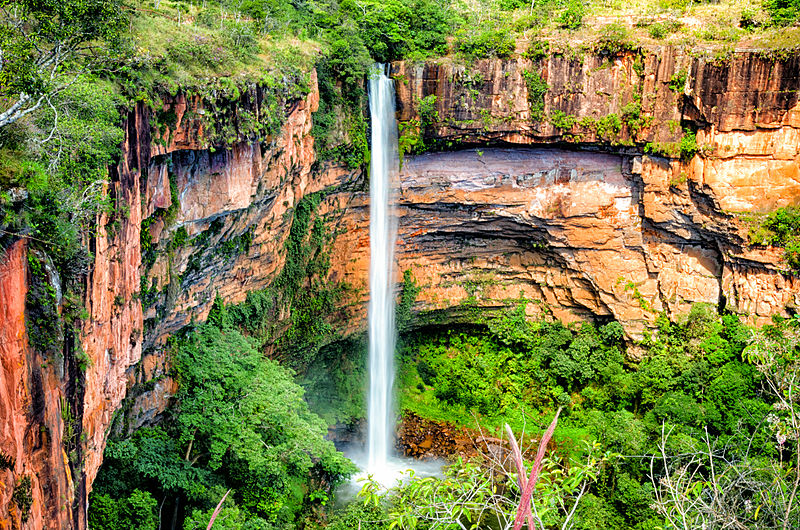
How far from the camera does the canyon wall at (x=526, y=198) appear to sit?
1245cm

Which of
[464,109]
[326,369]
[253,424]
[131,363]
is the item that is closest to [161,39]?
[131,363]

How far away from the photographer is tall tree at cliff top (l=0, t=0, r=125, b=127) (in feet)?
22.7

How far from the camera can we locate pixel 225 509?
11.6 meters

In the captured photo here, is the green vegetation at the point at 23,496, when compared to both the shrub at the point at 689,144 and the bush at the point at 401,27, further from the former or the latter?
the shrub at the point at 689,144

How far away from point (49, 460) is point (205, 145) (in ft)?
20.2

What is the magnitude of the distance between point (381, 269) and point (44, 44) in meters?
12.5

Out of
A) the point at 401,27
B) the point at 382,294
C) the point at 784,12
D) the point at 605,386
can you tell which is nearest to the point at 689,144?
the point at 784,12

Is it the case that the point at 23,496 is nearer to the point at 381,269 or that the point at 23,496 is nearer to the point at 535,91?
the point at 381,269

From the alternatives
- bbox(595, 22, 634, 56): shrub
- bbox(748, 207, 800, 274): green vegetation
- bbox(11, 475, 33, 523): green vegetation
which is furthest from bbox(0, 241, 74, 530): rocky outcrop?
bbox(748, 207, 800, 274): green vegetation

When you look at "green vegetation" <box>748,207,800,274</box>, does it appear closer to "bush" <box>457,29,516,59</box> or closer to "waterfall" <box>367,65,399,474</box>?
"bush" <box>457,29,516,59</box>

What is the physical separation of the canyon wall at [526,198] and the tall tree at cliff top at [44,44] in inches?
95.7

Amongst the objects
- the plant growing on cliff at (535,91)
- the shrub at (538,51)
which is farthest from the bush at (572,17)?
the plant growing on cliff at (535,91)

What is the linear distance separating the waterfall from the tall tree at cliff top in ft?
32.8

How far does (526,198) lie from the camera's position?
65.3 ft
